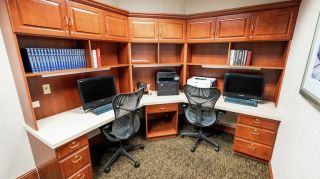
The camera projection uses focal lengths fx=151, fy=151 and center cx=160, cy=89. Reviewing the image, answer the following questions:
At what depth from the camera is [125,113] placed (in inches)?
75.2

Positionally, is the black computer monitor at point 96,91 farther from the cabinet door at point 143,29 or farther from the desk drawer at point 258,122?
the desk drawer at point 258,122

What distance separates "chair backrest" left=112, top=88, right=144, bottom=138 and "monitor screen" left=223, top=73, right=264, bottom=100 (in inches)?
56.9

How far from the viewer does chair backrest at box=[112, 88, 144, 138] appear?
177 cm

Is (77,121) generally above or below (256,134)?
above

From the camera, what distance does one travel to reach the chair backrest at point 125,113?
1766 millimetres

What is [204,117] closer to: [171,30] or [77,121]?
[171,30]

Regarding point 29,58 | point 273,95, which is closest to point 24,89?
point 29,58

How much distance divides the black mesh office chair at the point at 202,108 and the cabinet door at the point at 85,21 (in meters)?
1.40

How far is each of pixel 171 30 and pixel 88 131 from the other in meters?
1.95

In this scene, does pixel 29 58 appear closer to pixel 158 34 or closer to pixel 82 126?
pixel 82 126

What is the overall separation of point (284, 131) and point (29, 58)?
107 inches

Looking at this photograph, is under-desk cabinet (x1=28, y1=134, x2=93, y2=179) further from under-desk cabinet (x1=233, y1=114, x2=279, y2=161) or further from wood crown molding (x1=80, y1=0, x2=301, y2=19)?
under-desk cabinet (x1=233, y1=114, x2=279, y2=161)

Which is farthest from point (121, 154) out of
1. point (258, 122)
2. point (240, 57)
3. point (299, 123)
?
point (240, 57)

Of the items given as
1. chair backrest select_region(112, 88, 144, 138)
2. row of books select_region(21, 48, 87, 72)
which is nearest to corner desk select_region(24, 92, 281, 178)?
chair backrest select_region(112, 88, 144, 138)
